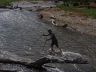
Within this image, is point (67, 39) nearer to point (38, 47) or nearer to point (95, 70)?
point (38, 47)

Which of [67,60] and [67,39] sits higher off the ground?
[67,60]

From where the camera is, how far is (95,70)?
19.7m

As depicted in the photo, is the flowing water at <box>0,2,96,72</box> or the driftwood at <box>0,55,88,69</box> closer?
the driftwood at <box>0,55,88,69</box>

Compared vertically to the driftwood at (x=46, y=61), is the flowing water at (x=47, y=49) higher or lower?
lower

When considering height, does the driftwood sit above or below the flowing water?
above

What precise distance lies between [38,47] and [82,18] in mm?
24257

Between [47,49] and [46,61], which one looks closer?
[46,61]

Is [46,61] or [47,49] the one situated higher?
[46,61]

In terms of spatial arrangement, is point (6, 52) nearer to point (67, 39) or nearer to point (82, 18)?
point (67, 39)

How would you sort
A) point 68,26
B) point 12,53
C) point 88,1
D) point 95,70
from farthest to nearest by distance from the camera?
point 88,1
point 68,26
point 12,53
point 95,70

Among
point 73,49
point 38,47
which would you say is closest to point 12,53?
point 38,47

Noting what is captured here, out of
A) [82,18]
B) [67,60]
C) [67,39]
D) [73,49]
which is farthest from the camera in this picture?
[82,18]

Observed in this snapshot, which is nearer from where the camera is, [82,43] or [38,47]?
[38,47]

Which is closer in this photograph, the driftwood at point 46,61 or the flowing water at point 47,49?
the driftwood at point 46,61
